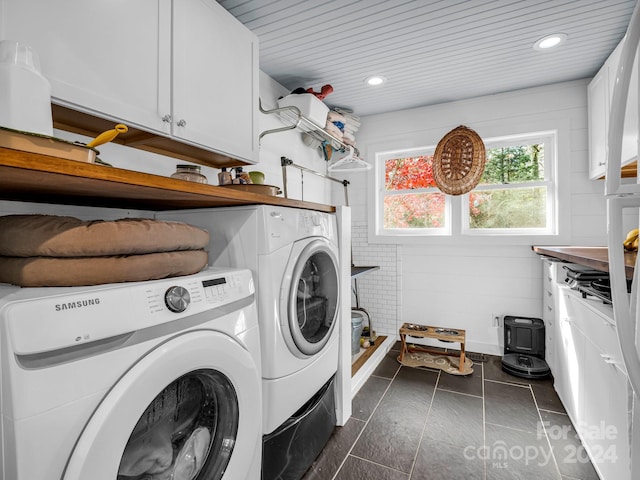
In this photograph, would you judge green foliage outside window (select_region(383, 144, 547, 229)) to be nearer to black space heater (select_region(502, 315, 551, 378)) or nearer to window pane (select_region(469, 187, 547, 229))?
window pane (select_region(469, 187, 547, 229))

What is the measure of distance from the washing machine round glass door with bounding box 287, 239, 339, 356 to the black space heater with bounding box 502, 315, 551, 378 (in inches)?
70.9

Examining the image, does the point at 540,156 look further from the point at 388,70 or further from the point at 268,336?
the point at 268,336

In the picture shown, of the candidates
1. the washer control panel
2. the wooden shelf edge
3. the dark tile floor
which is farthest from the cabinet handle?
the wooden shelf edge

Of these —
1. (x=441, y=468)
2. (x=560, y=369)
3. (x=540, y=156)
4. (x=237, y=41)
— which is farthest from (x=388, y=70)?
(x=441, y=468)

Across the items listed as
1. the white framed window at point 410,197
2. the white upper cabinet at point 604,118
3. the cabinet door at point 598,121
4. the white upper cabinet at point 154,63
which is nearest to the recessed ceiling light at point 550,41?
the white upper cabinet at point 604,118

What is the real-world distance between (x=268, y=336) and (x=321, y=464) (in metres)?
0.84

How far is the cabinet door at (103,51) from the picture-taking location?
976 millimetres

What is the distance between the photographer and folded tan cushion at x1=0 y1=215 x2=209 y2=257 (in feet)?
2.49

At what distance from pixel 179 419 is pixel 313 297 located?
834mm

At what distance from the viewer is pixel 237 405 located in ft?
3.39

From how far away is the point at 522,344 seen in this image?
2.77 meters

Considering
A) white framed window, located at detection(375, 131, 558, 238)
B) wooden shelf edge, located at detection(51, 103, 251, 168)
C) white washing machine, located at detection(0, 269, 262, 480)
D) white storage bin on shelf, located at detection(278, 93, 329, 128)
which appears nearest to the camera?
white washing machine, located at detection(0, 269, 262, 480)

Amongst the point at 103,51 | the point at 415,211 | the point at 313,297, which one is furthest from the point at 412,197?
the point at 103,51

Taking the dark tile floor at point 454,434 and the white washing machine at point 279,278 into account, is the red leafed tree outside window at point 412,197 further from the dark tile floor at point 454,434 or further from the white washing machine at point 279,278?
the white washing machine at point 279,278
